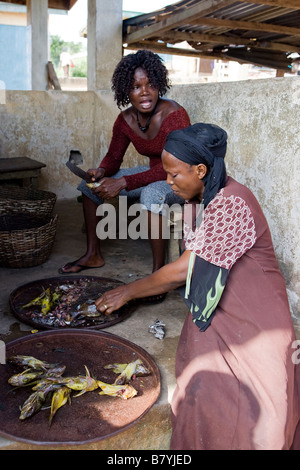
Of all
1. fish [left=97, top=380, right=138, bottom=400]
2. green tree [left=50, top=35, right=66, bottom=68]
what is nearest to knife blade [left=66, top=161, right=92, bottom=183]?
fish [left=97, top=380, right=138, bottom=400]

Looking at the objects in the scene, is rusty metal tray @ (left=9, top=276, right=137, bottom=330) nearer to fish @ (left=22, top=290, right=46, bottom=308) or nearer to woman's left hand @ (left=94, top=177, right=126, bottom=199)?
fish @ (left=22, top=290, right=46, bottom=308)

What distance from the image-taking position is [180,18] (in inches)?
184

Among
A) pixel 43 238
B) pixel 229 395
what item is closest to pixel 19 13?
pixel 43 238

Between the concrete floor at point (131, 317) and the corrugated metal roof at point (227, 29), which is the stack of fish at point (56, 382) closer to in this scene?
the concrete floor at point (131, 317)

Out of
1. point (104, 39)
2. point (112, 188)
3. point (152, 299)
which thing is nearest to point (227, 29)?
point (104, 39)

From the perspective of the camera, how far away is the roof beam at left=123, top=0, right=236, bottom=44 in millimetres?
4062

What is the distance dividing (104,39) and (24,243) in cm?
312

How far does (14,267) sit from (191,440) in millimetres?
2043

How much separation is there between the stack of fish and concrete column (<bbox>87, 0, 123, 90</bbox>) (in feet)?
13.1

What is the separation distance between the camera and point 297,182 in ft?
8.16

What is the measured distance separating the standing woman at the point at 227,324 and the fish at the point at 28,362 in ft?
1.97

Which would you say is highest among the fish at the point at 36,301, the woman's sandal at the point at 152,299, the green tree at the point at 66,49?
the green tree at the point at 66,49

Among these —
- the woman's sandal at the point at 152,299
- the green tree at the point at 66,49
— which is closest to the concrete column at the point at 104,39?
the woman's sandal at the point at 152,299

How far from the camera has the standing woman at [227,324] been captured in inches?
66.6
